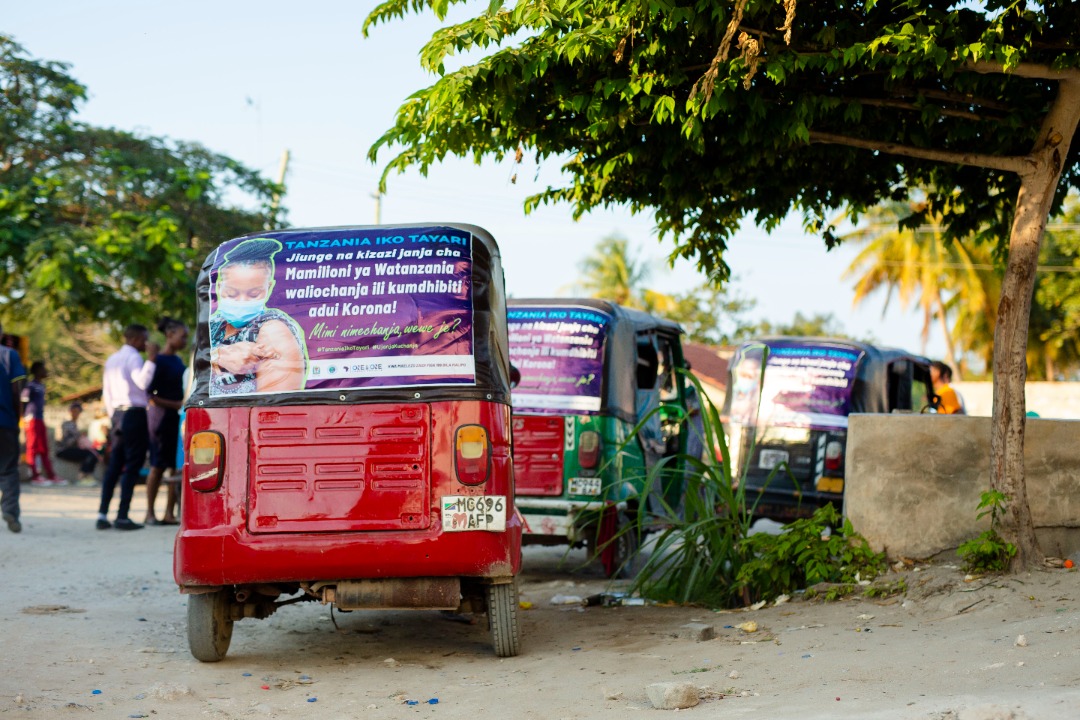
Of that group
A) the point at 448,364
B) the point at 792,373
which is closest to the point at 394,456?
the point at 448,364

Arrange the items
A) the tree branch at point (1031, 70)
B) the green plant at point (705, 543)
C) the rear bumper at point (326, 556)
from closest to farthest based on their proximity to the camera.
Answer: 1. the rear bumper at point (326, 556)
2. the tree branch at point (1031, 70)
3. the green plant at point (705, 543)

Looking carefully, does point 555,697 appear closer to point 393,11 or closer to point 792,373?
point 393,11

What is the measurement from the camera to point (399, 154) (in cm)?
746

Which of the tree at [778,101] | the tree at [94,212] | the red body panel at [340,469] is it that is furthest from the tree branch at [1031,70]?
the tree at [94,212]

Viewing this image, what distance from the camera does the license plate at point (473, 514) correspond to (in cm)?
589

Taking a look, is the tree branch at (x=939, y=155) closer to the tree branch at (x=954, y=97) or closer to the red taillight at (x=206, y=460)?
the tree branch at (x=954, y=97)

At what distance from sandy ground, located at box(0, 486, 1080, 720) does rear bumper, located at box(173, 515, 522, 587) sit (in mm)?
524

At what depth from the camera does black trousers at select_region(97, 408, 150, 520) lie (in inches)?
468

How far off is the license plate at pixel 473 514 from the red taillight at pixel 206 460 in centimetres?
119

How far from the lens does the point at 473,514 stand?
5.92 meters

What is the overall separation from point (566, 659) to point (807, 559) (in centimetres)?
210

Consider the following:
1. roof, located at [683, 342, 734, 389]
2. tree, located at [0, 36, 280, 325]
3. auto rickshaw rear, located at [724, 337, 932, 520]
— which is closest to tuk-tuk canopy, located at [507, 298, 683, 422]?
auto rickshaw rear, located at [724, 337, 932, 520]

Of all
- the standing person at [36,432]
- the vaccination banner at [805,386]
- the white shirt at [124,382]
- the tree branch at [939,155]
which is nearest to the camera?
the tree branch at [939,155]

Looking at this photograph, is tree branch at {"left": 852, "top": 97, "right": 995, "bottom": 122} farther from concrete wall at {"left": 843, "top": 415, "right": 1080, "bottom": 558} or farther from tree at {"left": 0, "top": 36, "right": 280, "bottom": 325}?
tree at {"left": 0, "top": 36, "right": 280, "bottom": 325}
